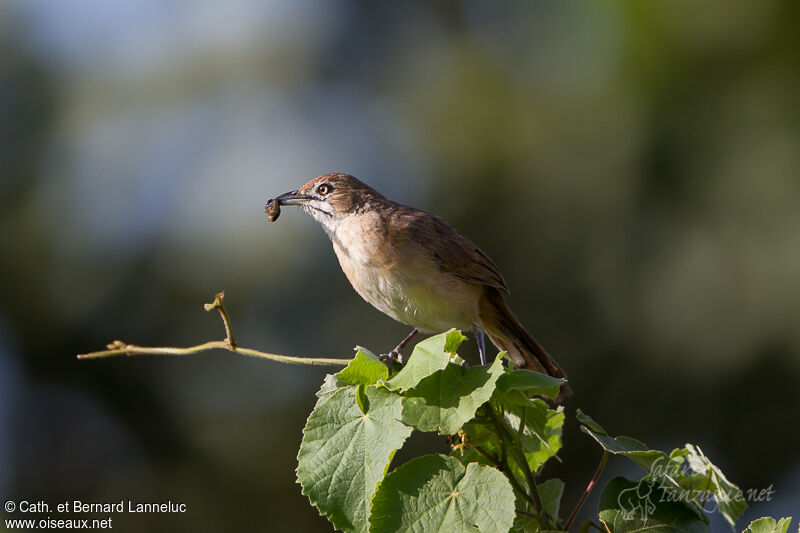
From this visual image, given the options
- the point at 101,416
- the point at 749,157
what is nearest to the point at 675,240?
the point at 749,157

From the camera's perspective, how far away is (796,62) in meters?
7.69

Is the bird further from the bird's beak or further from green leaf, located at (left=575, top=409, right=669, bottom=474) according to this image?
green leaf, located at (left=575, top=409, right=669, bottom=474)

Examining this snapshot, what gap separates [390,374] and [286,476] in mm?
5561

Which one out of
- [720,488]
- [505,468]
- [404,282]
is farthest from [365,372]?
[404,282]

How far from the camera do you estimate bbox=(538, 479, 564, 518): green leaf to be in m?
2.47

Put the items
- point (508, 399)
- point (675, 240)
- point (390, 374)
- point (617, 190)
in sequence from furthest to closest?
point (617, 190) → point (675, 240) → point (390, 374) → point (508, 399)

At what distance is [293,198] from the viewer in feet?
16.8

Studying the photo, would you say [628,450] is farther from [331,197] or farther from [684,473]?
[331,197]

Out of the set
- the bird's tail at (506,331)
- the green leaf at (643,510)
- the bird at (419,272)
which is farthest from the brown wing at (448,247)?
the green leaf at (643,510)

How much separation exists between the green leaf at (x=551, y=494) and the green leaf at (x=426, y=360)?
0.57m

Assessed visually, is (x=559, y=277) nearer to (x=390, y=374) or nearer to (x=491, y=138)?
(x=491, y=138)

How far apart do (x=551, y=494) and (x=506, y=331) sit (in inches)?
87.9

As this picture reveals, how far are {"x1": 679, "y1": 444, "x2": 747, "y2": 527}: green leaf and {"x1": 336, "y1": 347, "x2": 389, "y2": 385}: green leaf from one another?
0.91 m

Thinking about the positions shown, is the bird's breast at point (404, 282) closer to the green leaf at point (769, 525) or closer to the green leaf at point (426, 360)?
the green leaf at point (426, 360)
